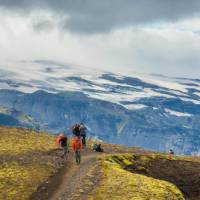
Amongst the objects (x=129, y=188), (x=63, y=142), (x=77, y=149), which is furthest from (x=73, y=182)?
(x=63, y=142)

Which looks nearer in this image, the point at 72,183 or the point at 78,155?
the point at 72,183

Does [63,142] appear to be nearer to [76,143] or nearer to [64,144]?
[64,144]

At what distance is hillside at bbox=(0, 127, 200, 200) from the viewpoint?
56938mm

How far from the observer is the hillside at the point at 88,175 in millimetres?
56938

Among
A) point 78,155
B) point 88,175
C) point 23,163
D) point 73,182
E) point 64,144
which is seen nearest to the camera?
point 73,182

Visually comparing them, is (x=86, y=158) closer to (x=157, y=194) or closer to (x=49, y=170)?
(x=49, y=170)

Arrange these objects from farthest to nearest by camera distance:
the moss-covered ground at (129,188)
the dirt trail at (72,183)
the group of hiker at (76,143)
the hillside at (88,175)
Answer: the group of hiker at (76,143) < the hillside at (88,175) < the dirt trail at (72,183) < the moss-covered ground at (129,188)

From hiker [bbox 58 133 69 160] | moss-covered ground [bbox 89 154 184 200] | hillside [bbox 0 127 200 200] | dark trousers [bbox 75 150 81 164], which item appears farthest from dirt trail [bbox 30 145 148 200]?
hiker [bbox 58 133 69 160]

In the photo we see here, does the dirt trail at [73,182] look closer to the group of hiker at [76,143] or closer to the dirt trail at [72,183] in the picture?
the dirt trail at [72,183]

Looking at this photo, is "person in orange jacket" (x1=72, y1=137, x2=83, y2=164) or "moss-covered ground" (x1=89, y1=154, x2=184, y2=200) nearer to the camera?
"moss-covered ground" (x1=89, y1=154, x2=184, y2=200)

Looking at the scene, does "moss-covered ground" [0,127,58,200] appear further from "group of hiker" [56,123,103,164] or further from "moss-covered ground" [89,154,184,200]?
"moss-covered ground" [89,154,184,200]

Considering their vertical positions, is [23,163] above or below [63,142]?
below

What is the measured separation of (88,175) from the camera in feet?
213

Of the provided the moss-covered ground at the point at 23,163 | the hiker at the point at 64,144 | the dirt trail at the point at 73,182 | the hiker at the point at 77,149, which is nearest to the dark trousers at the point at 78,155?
the hiker at the point at 77,149
